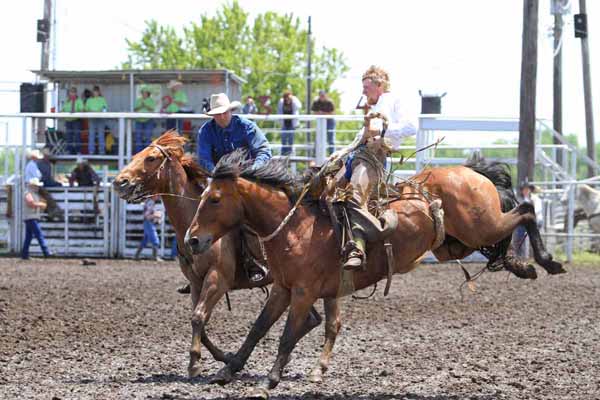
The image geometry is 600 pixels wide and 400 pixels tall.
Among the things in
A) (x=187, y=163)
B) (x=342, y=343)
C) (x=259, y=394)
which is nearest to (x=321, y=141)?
(x=342, y=343)

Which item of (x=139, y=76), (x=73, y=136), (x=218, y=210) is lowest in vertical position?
(x=218, y=210)

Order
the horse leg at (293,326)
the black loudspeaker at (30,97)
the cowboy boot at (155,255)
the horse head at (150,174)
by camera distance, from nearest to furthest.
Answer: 1. the horse leg at (293,326)
2. the horse head at (150,174)
3. the cowboy boot at (155,255)
4. the black loudspeaker at (30,97)

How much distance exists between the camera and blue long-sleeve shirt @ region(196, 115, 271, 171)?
9297 millimetres

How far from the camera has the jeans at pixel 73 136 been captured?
22484 millimetres

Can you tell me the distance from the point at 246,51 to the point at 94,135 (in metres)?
43.5

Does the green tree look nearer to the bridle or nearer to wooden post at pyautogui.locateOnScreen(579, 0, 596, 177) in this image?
wooden post at pyautogui.locateOnScreen(579, 0, 596, 177)

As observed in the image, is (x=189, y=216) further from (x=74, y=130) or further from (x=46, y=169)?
(x=74, y=130)

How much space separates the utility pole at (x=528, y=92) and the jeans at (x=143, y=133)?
7.41 meters

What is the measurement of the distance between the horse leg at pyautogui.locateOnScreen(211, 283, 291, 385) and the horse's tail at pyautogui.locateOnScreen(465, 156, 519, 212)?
2.35 meters

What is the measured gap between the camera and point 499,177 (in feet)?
30.2

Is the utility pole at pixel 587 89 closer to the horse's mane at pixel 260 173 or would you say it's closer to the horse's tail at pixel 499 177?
the horse's tail at pixel 499 177

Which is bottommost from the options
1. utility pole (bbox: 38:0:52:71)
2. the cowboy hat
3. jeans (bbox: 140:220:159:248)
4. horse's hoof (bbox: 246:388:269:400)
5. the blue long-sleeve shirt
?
horse's hoof (bbox: 246:388:269:400)

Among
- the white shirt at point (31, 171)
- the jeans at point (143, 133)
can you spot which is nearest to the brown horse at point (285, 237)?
the white shirt at point (31, 171)

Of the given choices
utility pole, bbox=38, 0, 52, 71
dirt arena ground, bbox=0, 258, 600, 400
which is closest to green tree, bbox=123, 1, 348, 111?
utility pole, bbox=38, 0, 52, 71
